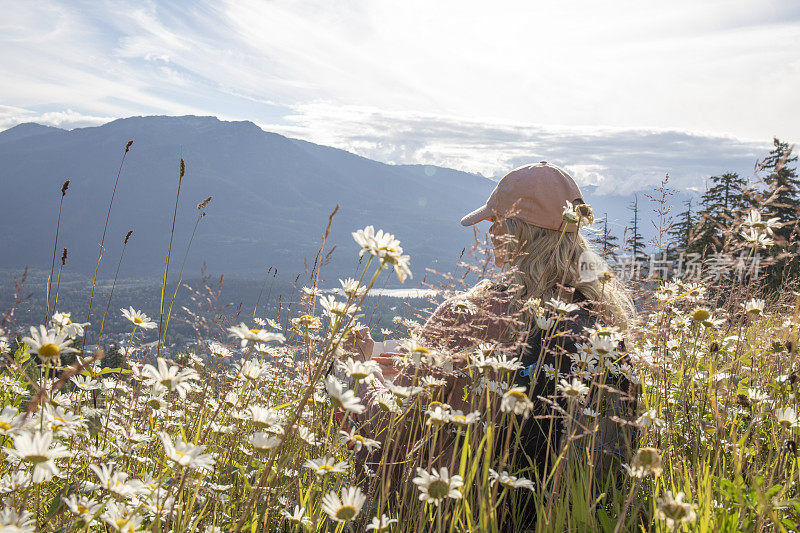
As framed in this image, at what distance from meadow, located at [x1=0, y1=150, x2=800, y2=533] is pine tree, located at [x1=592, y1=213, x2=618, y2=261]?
23 cm

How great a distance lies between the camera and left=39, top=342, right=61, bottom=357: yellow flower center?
1161mm

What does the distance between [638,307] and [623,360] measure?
0.45 m

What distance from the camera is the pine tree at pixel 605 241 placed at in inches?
93.0

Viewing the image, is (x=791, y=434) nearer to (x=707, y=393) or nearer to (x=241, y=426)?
(x=707, y=393)

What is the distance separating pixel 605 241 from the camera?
2.58 metres

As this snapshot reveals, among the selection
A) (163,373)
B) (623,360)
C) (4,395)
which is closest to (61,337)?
(163,373)

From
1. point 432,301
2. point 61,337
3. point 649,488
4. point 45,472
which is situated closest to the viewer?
point 45,472

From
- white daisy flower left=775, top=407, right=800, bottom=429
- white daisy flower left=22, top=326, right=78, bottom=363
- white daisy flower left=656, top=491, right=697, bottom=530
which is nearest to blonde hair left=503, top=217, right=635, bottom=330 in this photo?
white daisy flower left=775, top=407, right=800, bottom=429

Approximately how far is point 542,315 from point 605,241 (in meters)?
0.93

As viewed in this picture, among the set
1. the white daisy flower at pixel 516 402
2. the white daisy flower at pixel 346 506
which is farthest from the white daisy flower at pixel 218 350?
the white daisy flower at pixel 516 402

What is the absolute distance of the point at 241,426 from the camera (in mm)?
2141

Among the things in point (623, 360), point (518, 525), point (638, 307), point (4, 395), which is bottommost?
point (518, 525)

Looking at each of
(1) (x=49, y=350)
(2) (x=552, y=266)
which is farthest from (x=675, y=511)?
(2) (x=552, y=266)

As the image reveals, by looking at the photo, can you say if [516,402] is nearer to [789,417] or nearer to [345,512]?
[345,512]
